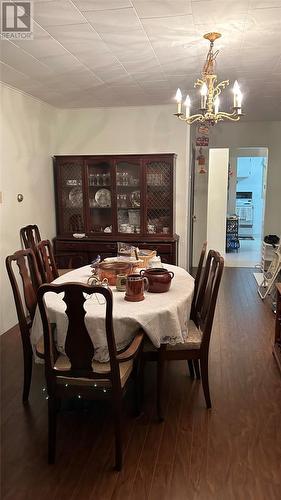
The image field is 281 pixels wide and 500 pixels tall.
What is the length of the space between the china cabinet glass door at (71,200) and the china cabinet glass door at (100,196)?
0.43 feet

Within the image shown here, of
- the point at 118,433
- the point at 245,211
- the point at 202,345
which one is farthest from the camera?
the point at 245,211

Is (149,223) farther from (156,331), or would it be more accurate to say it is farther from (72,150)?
(156,331)

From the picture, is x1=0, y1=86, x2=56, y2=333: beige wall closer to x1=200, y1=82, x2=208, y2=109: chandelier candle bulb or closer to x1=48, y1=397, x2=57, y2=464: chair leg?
x1=48, y1=397, x2=57, y2=464: chair leg

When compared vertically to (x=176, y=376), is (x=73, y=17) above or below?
above

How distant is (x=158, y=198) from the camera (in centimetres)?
466

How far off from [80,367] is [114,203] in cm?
299

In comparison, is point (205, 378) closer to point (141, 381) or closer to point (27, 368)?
point (141, 381)

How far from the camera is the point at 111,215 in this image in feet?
15.6

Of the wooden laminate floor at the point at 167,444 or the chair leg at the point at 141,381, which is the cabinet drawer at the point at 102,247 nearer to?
the wooden laminate floor at the point at 167,444

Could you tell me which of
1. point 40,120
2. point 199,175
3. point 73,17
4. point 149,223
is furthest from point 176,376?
point 199,175

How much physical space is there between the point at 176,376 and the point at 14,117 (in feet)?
9.51

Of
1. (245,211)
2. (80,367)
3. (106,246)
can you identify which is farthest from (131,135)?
(245,211)

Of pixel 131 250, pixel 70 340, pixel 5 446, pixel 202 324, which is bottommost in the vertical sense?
pixel 5 446

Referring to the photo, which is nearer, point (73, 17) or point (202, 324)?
point (73, 17)
